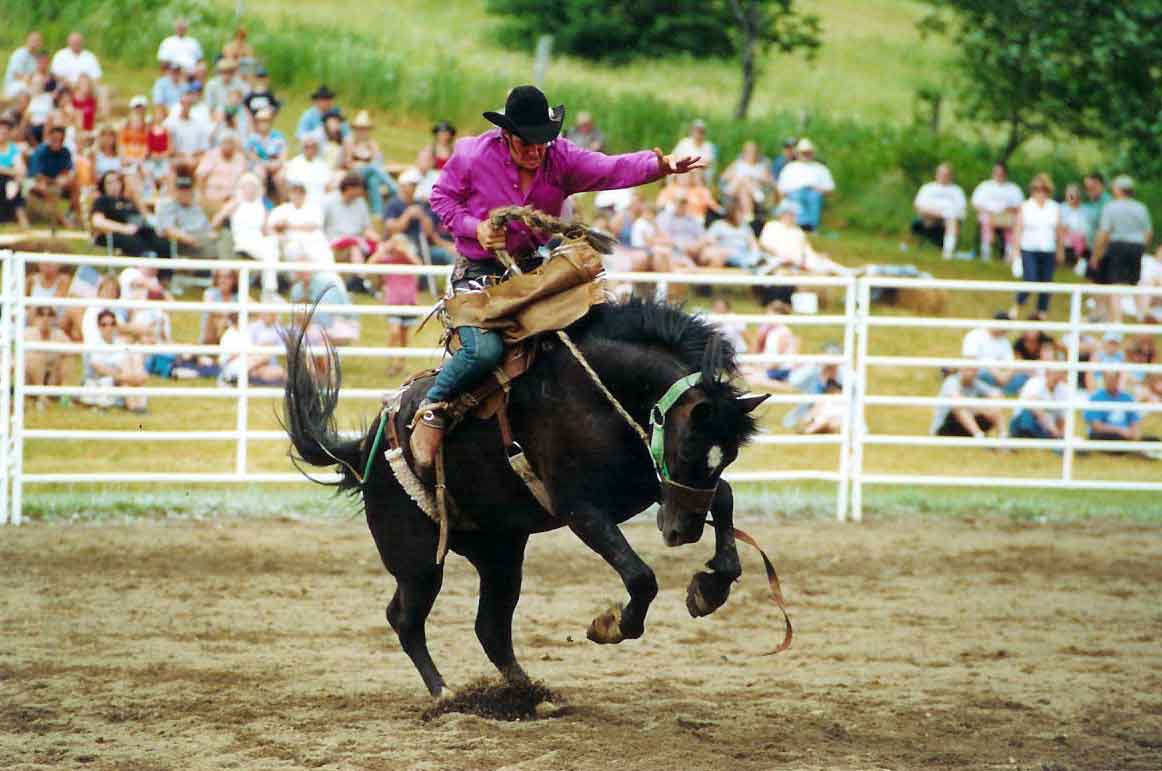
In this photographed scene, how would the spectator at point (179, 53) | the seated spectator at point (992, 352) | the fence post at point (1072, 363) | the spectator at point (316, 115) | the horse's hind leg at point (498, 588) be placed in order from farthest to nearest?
1. the spectator at point (179, 53)
2. the spectator at point (316, 115)
3. the seated spectator at point (992, 352)
4. the fence post at point (1072, 363)
5. the horse's hind leg at point (498, 588)

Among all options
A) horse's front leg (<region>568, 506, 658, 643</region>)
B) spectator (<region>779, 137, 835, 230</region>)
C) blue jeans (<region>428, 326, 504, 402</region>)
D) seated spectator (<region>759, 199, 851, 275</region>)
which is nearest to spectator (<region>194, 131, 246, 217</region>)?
seated spectator (<region>759, 199, 851, 275</region>)

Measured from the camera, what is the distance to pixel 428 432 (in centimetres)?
584

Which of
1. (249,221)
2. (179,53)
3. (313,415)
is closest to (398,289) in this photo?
(249,221)

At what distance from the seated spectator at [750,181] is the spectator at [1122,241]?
3838mm

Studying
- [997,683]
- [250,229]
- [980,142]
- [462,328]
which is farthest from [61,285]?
[980,142]

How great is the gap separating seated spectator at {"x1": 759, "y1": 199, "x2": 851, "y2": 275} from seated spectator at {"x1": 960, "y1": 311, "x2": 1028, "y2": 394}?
9.51 ft

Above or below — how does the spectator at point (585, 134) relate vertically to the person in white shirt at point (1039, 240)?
above

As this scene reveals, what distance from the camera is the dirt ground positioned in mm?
5453

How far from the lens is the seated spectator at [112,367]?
36.8 ft

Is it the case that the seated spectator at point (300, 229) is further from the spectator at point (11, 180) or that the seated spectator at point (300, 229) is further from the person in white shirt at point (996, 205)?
the person in white shirt at point (996, 205)

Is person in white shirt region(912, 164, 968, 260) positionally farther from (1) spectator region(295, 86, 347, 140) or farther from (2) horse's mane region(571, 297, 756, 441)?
(2) horse's mane region(571, 297, 756, 441)

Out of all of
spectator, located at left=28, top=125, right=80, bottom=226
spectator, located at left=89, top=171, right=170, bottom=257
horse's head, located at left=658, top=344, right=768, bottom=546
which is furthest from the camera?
spectator, located at left=28, top=125, right=80, bottom=226

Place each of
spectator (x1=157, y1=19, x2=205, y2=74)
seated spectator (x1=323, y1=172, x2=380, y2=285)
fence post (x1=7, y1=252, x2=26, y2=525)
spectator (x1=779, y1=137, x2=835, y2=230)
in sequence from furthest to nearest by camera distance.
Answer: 1. spectator (x1=779, y1=137, x2=835, y2=230)
2. spectator (x1=157, y1=19, x2=205, y2=74)
3. seated spectator (x1=323, y1=172, x2=380, y2=285)
4. fence post (x1=7, y1=252, x2=26, y2=525)

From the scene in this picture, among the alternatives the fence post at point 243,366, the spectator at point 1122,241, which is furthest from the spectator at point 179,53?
the spectator at point 1122,241
